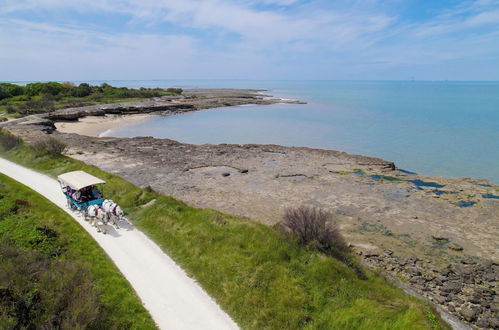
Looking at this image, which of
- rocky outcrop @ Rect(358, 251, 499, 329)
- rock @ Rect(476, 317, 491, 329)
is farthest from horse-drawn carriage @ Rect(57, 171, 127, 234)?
rock @ Rect(476, 317, 491, 329)

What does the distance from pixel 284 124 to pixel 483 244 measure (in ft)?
198

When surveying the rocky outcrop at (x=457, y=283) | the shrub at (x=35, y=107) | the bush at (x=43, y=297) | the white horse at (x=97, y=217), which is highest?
the shrub at (x=35, y=107)

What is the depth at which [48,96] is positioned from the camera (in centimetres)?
9456

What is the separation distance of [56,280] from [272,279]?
7.69m

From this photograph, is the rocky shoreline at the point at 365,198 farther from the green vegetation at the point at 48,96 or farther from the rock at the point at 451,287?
the green vegetation at the point at 48,96

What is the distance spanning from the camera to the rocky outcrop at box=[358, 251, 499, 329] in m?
13.7

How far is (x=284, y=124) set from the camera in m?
77.8

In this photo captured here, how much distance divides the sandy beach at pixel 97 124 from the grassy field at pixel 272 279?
2085 inches

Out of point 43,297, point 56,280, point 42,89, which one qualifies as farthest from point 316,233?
point 42,89

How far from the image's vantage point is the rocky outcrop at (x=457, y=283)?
1371 centimetres

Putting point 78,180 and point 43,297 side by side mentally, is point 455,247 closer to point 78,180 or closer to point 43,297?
point 43,297

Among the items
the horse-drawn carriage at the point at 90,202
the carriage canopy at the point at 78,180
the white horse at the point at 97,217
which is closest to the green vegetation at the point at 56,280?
the white horse at the point at 97,217

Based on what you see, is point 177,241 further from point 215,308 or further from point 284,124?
point 284,124

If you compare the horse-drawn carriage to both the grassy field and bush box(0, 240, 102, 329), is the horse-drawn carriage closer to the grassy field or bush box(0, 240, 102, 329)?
the grassy field
